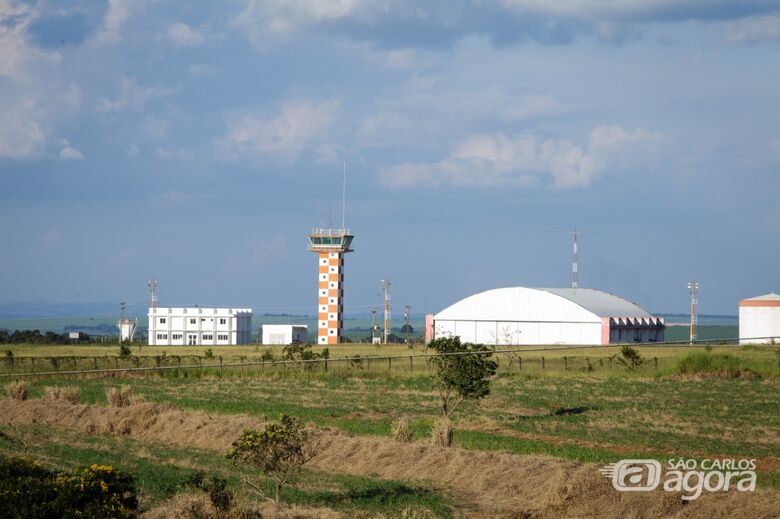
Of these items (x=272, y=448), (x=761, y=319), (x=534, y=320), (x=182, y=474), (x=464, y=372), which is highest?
(x=761, y=319)

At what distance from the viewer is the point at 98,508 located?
15.2m

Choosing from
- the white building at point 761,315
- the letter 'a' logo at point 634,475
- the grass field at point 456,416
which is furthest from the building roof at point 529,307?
the letter 'a' logo at point 634,475

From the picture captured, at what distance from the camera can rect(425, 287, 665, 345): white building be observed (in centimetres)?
10388

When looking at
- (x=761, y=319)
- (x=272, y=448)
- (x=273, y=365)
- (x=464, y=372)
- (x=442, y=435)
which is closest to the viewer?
(x=272, y=448)

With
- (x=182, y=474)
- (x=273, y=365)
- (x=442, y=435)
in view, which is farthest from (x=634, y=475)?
(x=273, y=365)

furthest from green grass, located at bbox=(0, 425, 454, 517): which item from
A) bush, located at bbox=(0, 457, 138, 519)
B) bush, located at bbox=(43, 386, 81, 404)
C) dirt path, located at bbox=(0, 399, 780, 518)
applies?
bush, located at bbox=(43, 386, 81, 404)

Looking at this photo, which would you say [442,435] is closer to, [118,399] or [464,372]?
[464,372]

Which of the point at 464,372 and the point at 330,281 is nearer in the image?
the point at 464,372

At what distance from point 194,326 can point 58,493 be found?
11885cm

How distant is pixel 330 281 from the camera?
127250 mm

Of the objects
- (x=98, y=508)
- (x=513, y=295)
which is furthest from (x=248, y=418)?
(x=513, y=295)

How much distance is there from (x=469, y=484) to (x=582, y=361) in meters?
49.8

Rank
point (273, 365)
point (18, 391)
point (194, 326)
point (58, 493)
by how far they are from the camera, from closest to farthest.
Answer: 1. point (58, 493)
2. point (18, 391)
3. point (273, 365)
4. point (194, 326)

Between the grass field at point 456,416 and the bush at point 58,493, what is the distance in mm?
5075
